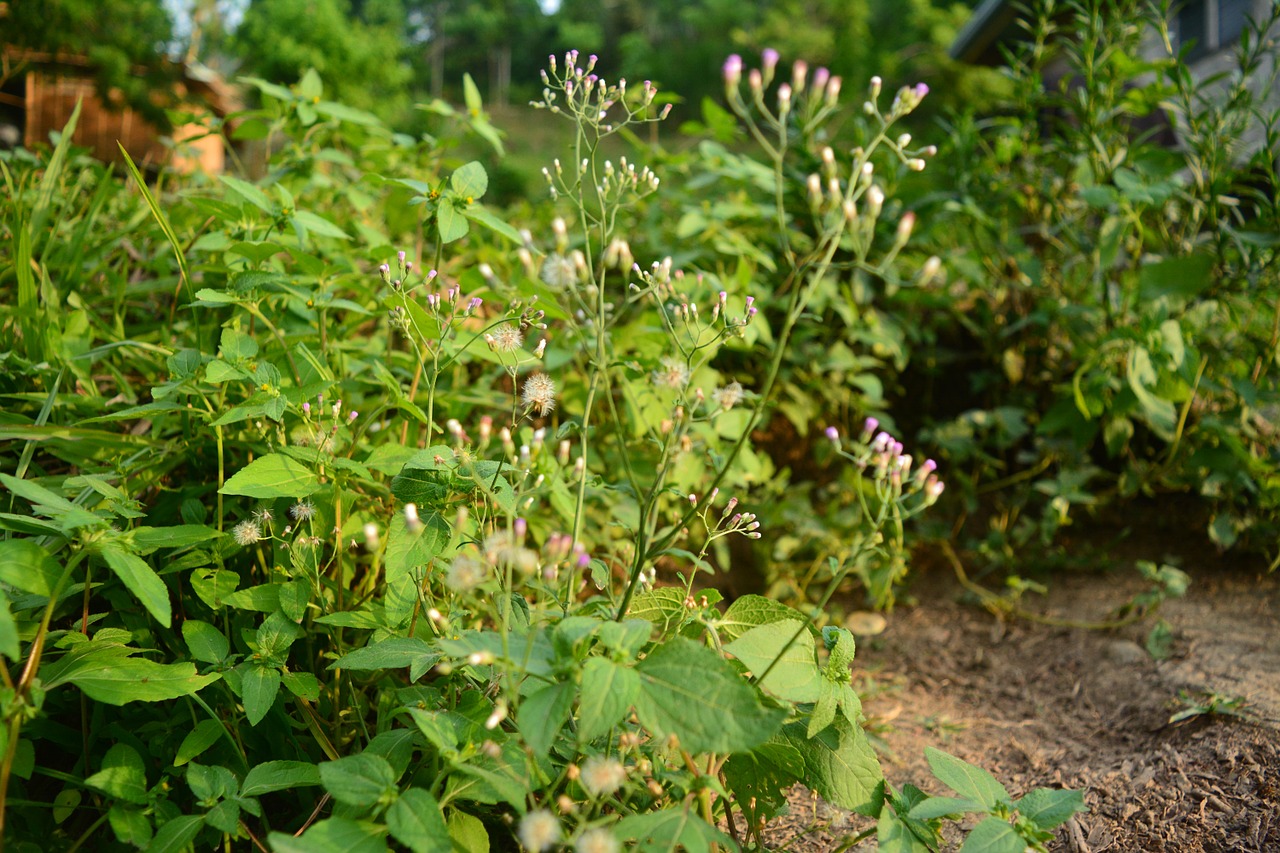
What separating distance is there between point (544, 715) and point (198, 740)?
63 centimetres

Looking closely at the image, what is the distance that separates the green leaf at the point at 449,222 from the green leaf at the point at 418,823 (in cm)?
85

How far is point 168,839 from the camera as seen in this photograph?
1.00 metres

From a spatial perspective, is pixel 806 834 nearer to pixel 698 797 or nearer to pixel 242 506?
pixel 698 797

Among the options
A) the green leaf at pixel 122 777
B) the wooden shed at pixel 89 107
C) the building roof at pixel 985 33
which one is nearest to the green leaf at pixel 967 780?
the green leaf at pixel 122 777

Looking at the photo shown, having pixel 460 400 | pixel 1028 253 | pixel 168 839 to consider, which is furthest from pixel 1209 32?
pixel 168 839

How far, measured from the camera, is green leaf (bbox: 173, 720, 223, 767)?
1134 mm

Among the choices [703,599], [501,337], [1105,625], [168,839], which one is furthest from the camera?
[1105,625]

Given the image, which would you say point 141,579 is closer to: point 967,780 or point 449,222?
point 449,222

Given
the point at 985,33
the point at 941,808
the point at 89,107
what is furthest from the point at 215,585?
the point at 89,107

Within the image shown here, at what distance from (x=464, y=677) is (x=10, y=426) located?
89 centimetres

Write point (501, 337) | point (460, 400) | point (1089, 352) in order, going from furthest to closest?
1. point (1089, 352)
2. point (460, 400)
3. point (501, 337)

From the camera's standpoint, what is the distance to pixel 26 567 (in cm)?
98

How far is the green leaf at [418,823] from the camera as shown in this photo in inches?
35.0

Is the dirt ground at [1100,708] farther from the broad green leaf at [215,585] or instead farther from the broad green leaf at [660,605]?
the broad green leaf at [215,585]
